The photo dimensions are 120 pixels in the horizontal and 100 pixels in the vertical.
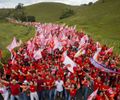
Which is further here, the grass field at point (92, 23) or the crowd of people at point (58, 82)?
the grass field at point (92, 23)

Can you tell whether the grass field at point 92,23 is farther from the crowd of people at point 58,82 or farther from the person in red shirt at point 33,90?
the person in red shirt at point 33,90

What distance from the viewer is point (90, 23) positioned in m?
96.8

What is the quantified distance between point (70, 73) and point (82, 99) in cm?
181

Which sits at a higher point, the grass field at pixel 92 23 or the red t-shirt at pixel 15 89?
the red t-shirt at pixel 15 89

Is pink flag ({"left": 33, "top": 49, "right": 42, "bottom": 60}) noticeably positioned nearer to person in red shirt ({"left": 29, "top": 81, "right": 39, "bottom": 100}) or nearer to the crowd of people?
the crowd of people

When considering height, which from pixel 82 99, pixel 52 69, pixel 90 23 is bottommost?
pixel 90 23

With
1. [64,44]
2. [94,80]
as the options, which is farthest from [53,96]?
[64,44]

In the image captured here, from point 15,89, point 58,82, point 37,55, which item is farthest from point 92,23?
point 15,89

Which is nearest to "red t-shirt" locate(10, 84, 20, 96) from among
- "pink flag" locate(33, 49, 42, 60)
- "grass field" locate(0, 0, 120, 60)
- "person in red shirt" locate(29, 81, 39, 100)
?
"person in red shirt" locate(29, 81, 39, 100)

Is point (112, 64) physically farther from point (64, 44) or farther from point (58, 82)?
point (64, 44)

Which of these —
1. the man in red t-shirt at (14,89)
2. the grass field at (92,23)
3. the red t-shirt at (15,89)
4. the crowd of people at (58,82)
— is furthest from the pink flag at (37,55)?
the grass field at (92,23)

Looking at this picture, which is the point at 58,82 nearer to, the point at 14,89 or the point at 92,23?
the point at 14,89

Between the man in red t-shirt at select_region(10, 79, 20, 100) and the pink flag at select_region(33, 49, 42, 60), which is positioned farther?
the pink flag at select_region(33, 49, 42, 60)

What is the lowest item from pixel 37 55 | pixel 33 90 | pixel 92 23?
pixel 92 23
